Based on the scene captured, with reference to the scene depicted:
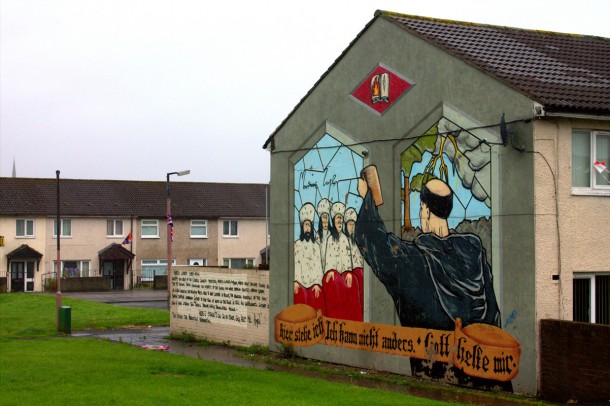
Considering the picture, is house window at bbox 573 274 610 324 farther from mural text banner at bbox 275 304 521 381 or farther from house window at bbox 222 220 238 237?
house window at bbox 222 220 238 237

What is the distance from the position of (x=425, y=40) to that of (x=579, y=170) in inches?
178

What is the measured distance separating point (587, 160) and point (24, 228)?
2079 inches

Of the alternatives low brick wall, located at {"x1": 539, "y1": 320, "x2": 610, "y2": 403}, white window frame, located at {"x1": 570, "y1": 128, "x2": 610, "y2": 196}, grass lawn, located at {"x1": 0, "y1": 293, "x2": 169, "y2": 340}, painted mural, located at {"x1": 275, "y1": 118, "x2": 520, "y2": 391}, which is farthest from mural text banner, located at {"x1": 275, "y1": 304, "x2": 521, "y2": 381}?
grass lawn, located at {"x1": 0, "y1": 293, "x2": 169, "y2": 340}

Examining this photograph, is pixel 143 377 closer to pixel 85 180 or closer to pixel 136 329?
pixel 136 329

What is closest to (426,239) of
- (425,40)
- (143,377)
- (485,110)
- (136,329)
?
(485,110)

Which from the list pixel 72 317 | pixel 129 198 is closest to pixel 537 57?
pixel 72 317

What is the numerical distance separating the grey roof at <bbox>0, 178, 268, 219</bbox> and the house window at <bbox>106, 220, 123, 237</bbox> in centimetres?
72

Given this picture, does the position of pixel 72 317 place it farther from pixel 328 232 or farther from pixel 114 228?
pixel 114 228

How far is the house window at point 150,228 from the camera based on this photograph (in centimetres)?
6744

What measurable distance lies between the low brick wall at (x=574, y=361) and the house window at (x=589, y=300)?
1.17 metres

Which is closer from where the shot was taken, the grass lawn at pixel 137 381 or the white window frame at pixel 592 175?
the grass lawn at pixel 137 381

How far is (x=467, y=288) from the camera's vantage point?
17781mm

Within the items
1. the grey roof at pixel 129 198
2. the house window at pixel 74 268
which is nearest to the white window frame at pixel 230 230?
the grey roof at pixel 129 198

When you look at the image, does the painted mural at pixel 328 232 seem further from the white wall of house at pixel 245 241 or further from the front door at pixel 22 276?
the white wall of house at pixel 245 241
